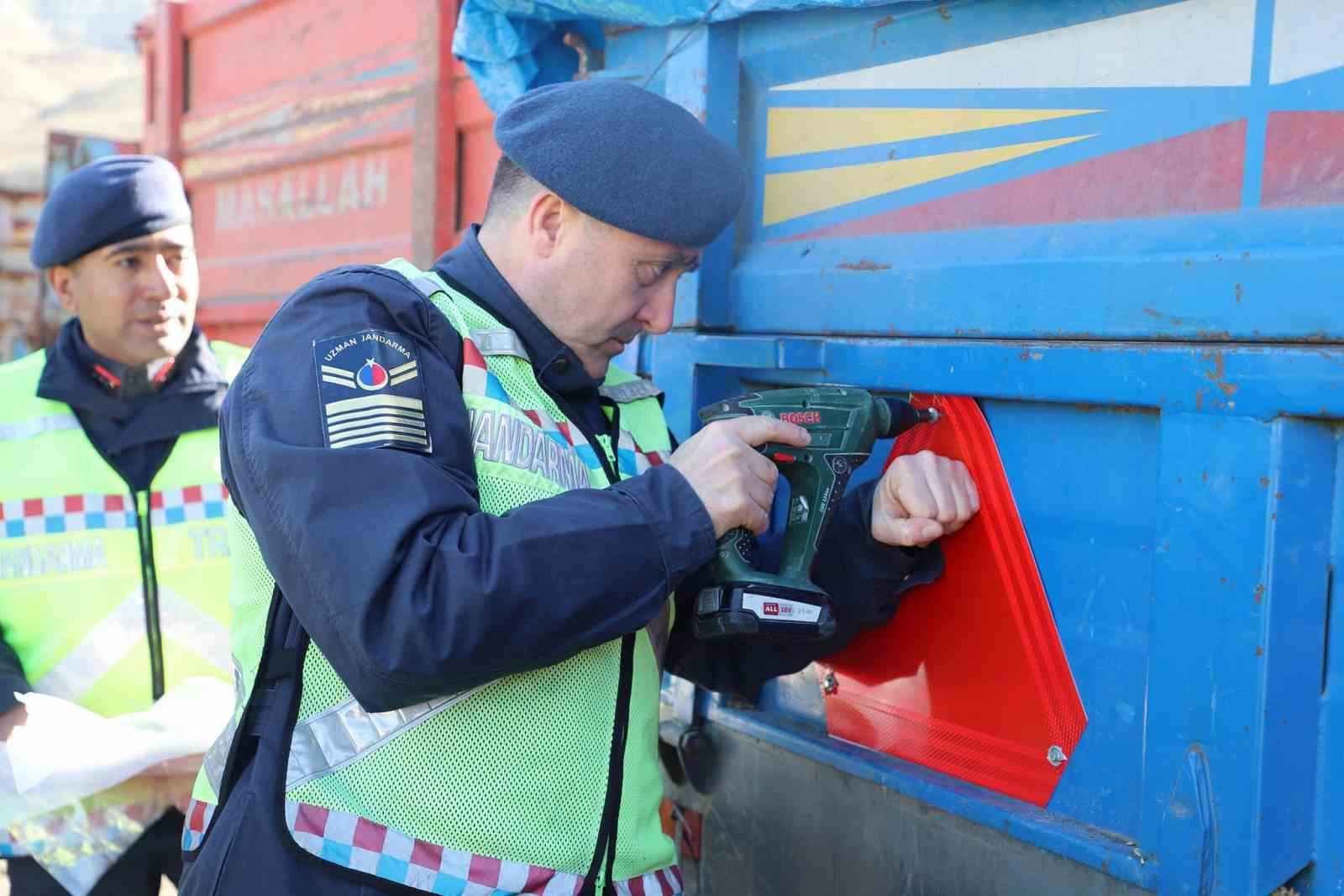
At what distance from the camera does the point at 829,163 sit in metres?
1.85

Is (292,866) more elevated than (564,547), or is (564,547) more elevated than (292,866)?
(564,547)

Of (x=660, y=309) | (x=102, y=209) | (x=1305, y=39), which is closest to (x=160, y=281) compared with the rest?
(x=102, y=209)

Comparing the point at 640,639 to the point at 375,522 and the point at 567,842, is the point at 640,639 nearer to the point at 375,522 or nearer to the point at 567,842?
the point at 567,842

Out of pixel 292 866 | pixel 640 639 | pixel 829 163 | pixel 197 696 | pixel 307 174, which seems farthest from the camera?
pixel 307 174

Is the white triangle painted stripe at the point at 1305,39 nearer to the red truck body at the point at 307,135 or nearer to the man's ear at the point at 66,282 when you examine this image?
the man's ear at the point at 66,282

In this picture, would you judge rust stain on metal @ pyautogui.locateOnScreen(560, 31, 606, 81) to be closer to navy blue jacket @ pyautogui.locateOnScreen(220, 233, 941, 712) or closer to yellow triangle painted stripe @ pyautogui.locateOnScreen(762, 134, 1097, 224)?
yellow triangle painted stripe @ pyautogui.locateOnScreen(762, 134, 1097, 224)

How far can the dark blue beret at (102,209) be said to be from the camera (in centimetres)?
221

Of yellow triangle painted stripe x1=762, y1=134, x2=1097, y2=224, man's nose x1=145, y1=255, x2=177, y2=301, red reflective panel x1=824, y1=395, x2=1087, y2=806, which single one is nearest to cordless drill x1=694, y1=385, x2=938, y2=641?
red reflective panel x1=824, y1=395, x2=1087, y2=806

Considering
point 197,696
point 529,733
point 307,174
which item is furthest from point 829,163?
point 307,174

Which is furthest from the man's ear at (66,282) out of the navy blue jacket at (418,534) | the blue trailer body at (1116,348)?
the blue trailer body at (1116,348)

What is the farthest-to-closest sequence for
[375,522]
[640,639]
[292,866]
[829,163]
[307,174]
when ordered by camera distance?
[307,174], [829,163], [640,639], [292,866], [375,522]

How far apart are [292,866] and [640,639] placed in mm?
482

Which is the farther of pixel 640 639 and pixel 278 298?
pixel 278 298

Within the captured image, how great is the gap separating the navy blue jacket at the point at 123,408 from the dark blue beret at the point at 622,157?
1.05 m
